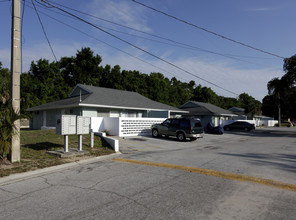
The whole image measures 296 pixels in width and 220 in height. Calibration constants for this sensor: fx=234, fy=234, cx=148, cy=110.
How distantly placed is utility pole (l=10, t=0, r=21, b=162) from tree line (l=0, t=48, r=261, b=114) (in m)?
28.7

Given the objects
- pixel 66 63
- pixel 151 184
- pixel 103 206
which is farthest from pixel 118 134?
pixel 66 63

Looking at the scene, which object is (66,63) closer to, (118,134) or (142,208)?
(118,134)

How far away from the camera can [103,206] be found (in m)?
4.58

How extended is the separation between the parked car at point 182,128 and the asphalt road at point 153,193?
353 inches

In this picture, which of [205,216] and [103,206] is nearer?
[205,216]

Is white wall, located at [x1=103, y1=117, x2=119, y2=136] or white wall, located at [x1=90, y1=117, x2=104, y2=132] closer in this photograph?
white wall, located at [x1=103, y1=117, x2=119, y2=136]

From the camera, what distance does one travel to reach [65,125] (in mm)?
9906

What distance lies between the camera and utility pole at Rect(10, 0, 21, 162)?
324 inches

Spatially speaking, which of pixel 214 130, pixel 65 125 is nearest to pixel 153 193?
pixel 65 125

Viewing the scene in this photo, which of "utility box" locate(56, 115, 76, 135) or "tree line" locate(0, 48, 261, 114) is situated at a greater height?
"tree line" locate(0, 48, 261, 114)

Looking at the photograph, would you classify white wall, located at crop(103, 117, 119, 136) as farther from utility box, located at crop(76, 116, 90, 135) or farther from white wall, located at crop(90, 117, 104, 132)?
utility box, located at crop(76, 116, 90, 135)

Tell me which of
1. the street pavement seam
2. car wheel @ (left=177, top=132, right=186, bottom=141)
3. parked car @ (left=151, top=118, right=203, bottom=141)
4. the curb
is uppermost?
parked car @ (left=151, top=118, right=203, bottom=141)

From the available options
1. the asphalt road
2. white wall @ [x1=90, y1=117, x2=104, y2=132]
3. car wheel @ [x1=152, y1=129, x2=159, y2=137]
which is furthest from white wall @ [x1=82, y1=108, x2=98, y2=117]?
the asphalt road

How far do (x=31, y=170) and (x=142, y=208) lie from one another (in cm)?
479
